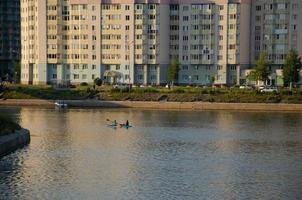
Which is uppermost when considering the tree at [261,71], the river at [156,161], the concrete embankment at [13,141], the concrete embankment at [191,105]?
the tree at [261,71]

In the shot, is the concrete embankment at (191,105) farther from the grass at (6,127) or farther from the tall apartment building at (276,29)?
A: the grass at (6,127)

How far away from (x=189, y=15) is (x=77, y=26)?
29.8 meters

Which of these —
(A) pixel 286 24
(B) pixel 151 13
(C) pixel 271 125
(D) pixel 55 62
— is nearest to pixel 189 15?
(B) pixel 151 13

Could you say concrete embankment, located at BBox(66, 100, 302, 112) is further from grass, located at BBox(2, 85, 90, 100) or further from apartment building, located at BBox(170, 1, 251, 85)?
apartment building, located at BBox(170, 1, 251, 85)

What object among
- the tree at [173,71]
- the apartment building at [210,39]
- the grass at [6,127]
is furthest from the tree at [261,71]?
the grass at [6,127]

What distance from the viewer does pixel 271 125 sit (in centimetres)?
8550

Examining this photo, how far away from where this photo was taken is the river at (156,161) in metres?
39.3

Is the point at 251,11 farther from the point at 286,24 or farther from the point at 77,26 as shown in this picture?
the point at 77,26

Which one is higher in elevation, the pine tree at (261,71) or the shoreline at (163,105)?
the pine tree at (261,71)

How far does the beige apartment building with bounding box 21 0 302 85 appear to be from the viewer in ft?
501

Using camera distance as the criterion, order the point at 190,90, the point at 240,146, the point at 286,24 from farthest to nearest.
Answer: the point at 286,24, the point at 190,90, the point at 240,146

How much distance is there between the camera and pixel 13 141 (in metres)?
55.5

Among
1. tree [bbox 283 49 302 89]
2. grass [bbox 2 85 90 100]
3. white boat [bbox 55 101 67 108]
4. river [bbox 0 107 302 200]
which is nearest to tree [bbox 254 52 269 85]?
tree [bbox 283 49 302 89]

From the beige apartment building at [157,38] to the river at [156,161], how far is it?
219 feet
